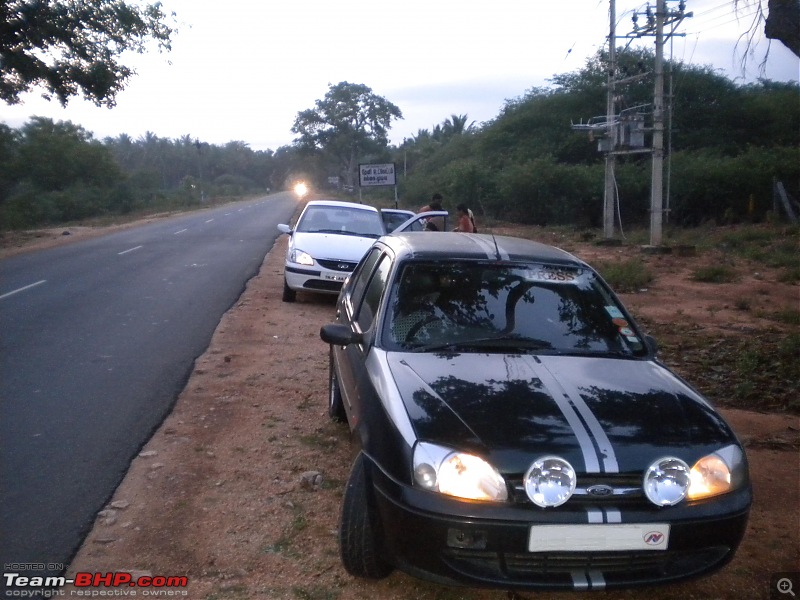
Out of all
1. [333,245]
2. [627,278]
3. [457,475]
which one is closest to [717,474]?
[457,475]

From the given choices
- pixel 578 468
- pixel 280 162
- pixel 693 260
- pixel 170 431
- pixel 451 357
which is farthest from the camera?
pixel 280 162

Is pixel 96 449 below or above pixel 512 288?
below

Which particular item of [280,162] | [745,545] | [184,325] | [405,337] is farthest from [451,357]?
[280,162]

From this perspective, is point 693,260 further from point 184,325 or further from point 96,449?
point 96,449

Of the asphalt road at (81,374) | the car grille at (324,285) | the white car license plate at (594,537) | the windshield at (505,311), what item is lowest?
the asphalt road at (81,374)

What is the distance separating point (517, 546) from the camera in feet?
10.4

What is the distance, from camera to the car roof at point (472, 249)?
481cm

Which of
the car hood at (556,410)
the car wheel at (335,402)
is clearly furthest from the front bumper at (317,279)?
the car hood at (556,410)

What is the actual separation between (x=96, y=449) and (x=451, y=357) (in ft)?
9.18

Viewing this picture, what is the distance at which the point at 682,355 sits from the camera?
8812 mm

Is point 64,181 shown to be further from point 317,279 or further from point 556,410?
point 556,410

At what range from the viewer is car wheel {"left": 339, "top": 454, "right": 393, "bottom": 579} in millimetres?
3553

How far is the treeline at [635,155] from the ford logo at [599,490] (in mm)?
24937

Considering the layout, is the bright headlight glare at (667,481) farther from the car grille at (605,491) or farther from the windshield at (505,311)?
the windshield at (505,311)
